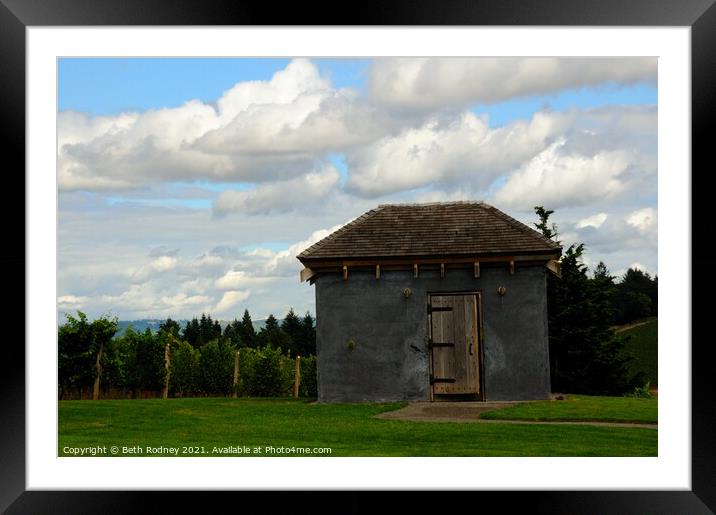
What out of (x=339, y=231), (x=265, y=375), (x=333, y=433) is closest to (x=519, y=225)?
(x=339, y=231)

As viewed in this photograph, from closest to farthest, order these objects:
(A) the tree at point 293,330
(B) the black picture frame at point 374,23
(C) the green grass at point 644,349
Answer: (B) the black picture frame at point 374,23 < (C) the green grass at point 644,349 < (A) the tree at point 293,330

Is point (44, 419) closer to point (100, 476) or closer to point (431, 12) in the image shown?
point (100, 476)

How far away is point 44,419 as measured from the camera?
7574 mm

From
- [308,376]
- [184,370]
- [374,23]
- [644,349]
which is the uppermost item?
[374,23]

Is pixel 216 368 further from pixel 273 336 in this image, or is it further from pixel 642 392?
pixel 642 392

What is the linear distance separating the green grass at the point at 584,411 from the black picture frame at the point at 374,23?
198 inches

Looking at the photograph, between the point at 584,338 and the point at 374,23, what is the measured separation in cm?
1212

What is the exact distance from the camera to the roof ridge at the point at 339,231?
14.9 metres

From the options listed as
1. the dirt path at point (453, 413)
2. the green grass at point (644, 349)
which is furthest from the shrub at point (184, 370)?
the green grass at point (644, 349)

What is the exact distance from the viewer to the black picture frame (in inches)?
279

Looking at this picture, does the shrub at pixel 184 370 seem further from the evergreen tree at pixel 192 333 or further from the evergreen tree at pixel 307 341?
the evergreen tree at pixel 307 341

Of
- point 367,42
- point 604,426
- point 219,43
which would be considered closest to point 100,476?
point 219,43

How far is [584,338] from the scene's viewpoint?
17688 millimetres

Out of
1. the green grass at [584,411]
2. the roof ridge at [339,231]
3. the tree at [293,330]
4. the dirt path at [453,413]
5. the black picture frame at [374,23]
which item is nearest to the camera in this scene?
the black picture frame at [374,23]
